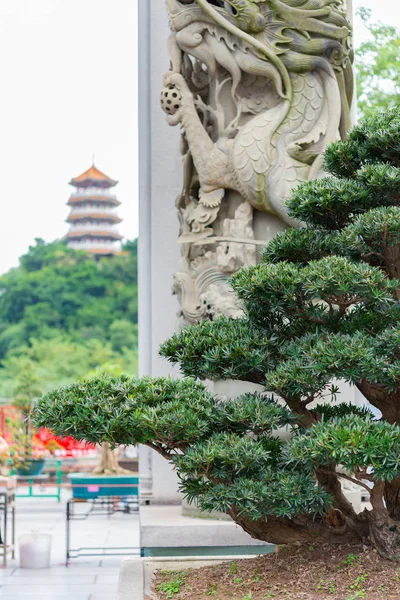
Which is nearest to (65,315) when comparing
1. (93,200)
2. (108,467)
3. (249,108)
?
(93,200)

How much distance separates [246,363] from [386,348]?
498 mm

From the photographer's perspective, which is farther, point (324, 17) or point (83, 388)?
point (324, 17)

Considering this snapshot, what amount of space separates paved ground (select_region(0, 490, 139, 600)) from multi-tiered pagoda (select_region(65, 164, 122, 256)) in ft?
111

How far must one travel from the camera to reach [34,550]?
7.12m

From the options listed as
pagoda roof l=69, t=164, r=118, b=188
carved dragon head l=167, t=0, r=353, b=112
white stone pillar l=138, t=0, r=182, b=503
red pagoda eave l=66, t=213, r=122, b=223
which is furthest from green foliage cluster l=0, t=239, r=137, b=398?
carved dragon head l=167, t=0, r=353, b=112

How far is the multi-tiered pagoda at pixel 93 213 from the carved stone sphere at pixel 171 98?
38.5 metres

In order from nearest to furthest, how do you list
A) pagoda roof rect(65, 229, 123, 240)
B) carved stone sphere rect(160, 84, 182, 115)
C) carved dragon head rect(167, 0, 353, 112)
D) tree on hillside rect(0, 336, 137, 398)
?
carved dragon head rect(167, 0, 353, 112) < carved stone sphere rect(160, 84, 182, 115) < tree on hillside rect(0, 336, 137, 398) < pagoda roof rect(65, 229, 123, 240)

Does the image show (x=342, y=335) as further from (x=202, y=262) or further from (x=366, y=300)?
(x=202, y=262)

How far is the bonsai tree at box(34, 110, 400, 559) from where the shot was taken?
272 centimetres

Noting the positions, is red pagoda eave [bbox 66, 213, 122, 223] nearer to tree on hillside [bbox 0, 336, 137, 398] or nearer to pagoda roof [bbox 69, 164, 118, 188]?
pagoda roof [bbox 69, 164, 118, 188]

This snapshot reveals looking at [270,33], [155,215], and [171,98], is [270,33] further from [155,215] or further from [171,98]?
[155,215]

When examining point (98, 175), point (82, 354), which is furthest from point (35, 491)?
point (98, 175)

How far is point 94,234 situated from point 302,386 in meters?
42.2

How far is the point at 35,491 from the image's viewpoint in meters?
15.8
